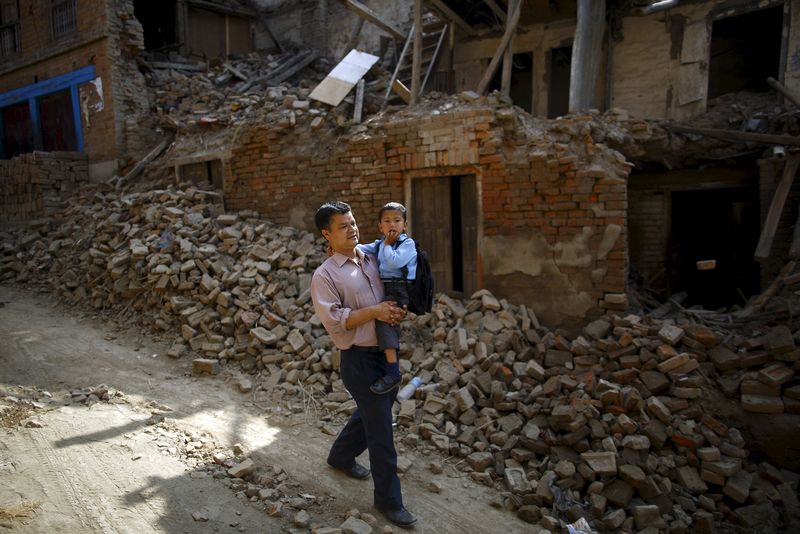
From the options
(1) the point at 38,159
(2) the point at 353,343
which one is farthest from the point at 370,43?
(2) the point at 353,343

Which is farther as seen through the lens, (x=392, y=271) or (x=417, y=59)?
(x=417, y=59)

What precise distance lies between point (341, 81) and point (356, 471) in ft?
22.2

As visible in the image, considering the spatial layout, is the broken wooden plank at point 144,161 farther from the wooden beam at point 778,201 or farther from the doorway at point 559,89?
the wooden beam at point 778,201

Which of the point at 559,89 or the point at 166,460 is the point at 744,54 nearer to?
the point at 559,89

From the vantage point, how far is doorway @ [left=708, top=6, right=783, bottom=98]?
30.6 ft

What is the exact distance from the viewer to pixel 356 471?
12.2ft

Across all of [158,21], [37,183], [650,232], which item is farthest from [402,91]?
[158,21]

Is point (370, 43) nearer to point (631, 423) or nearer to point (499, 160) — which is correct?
point (499, 160)

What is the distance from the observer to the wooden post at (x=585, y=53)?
799 cm

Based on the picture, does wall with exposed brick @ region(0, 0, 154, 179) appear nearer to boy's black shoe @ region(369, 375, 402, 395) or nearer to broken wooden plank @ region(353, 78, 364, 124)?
broken wooden plank @ region(353, 78, 364, 124)

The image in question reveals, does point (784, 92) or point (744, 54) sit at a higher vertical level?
point (744, 54)

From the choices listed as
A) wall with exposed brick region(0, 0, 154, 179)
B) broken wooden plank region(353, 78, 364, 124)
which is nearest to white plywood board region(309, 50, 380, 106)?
broken wooden plank region(353, 78, 364, 124)

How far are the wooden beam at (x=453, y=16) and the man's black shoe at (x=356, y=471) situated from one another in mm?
8703

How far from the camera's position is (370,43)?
14906mm
